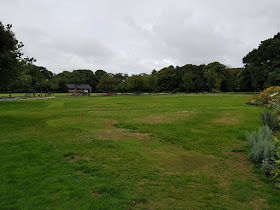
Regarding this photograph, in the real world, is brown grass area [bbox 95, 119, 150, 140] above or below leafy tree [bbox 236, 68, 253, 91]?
below

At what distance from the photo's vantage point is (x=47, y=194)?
4.86 m

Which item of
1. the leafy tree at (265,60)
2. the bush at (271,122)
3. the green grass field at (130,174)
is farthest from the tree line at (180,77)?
the bush at (271,122)

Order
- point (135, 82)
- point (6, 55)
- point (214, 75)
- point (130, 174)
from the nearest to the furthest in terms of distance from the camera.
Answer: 1. point (130, 174)
2. point (6, 55)
3. point (135, 82)
4. point (214, 75)

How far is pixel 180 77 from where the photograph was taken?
101 meters

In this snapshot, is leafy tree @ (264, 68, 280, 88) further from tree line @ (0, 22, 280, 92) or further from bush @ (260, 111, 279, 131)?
bush @ (260, 111, 279, 131)

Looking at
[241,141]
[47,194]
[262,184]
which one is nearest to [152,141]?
[241,141]

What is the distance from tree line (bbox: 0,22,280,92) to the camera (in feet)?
56.8

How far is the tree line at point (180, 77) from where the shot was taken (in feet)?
56.8

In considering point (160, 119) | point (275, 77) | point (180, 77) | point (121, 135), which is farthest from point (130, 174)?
point (180, 77)

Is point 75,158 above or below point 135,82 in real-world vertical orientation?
below

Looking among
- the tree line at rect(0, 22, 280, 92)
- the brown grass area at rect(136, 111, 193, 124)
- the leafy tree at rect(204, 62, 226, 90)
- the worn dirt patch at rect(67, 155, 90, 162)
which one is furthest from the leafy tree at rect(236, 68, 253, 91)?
the worn dirt patch at rect(67, 155, 90, 162)

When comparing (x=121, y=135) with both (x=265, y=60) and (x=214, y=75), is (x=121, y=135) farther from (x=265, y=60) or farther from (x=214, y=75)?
(x=214, y=75)

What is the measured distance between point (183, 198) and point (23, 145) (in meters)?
7.65

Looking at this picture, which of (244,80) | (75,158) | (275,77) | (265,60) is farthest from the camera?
(244,80)
